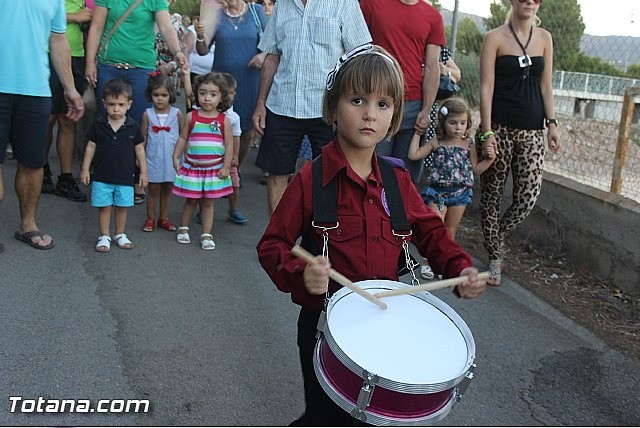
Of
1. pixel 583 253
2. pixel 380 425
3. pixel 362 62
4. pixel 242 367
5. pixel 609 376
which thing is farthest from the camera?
pixel 583 253

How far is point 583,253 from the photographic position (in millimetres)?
5715

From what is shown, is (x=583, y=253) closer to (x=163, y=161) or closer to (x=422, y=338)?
(x=163, y=161)

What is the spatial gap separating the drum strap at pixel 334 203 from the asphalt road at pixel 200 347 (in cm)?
116

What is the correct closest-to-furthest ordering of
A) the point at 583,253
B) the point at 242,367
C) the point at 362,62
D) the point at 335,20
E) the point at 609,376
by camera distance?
the point at 362,62
the point at 242,367
the point at 609,376
the point at 335,20
the point at 583,253

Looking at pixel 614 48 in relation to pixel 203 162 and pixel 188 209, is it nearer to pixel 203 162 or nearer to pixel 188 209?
pixel 203 162

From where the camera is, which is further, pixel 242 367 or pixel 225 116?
pixel 225 116

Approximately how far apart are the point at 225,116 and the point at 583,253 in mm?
3050

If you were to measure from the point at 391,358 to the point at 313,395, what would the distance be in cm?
58

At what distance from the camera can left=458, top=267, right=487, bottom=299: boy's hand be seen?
236 cm

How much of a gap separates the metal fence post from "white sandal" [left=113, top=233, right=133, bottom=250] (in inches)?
147

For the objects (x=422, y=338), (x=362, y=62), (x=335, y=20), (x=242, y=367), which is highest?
(x=335, y=20)

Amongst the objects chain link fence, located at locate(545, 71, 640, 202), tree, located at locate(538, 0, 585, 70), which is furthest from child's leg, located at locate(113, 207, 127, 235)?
tree, located at locate(538, 0, 585, 70)

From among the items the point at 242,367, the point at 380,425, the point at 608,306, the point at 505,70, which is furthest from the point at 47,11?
the point at 608,306

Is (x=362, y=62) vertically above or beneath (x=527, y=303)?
above
